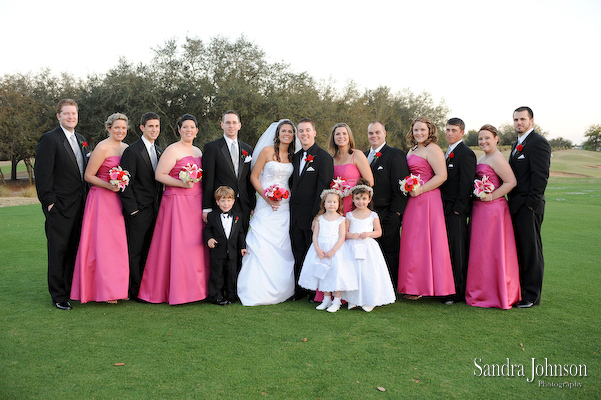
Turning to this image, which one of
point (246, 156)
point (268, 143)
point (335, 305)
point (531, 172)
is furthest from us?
point (268, 143)

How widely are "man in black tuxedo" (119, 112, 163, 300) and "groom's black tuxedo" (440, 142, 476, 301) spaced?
4.16 m

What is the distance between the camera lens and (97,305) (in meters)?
5.96

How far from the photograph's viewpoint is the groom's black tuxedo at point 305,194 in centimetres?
615

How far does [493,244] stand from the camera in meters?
6.02

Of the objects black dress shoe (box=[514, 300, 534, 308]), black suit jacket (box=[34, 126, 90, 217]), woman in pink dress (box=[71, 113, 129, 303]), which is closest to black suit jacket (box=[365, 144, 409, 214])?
black dress shoe (box=[514, 300, 534, 308])

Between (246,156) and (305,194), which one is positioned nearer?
(305,194)

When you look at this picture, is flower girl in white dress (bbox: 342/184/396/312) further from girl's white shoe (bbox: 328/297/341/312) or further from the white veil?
the white veil

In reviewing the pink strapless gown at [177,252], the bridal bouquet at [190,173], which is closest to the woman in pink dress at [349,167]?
the bridal bouquet at [190,173]

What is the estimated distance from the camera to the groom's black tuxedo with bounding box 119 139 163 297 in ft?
19.7

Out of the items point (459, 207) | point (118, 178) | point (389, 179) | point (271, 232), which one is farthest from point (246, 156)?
point (459, 207)

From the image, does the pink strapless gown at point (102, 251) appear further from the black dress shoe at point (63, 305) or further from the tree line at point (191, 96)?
the tree line at point (191, 96)

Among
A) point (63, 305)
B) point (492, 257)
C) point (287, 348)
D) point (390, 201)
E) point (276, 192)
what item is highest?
point (276, 192)

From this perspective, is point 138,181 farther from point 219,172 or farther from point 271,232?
point 271,232

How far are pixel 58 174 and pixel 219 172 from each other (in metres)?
2.07
